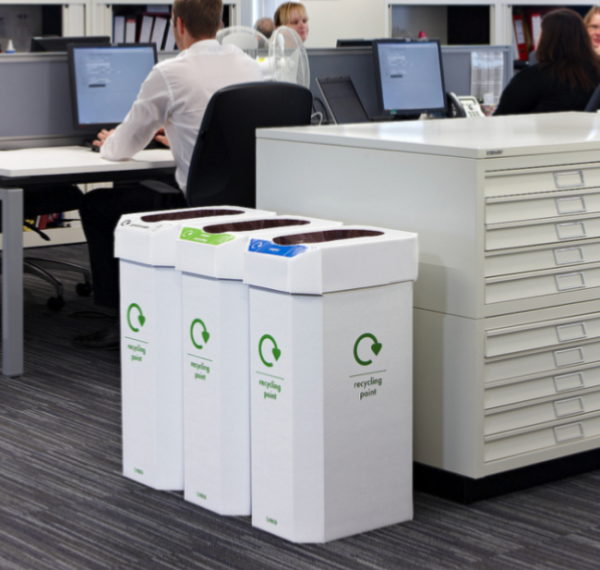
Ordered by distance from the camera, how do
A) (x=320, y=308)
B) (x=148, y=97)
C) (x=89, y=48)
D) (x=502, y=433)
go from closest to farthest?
(x=320, y=308) → (x=502, y=433) → (x=148, y=97) → (x=89, y=48)

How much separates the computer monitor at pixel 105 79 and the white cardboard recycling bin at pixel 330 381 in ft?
6.47

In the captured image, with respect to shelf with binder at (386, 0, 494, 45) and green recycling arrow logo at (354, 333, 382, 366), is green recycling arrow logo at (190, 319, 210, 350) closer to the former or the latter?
green recycling arrow logo at (354, 333, 382, 366)

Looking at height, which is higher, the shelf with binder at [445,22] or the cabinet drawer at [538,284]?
the shelf with binder at [445,22]

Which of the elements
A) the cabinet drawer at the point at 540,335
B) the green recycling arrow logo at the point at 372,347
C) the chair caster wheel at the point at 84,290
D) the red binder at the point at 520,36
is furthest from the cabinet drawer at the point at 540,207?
the red binder at the point at 520,36

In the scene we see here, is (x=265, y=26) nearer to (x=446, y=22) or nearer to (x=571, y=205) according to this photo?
(x=446, y=22)

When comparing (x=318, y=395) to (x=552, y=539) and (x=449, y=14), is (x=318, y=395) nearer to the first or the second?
(x=552, y=539)

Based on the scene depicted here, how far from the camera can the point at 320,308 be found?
1709 millimetres

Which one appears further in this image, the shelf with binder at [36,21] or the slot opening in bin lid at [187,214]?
the shelf with binder at [36,21]

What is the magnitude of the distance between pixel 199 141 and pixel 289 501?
4.08 ft

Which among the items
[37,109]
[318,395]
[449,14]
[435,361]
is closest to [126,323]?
[318,395]

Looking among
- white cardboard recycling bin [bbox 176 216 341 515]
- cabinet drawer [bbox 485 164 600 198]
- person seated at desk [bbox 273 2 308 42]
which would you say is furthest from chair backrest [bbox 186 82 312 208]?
person seated at desk [bbox 273 2 308 42]

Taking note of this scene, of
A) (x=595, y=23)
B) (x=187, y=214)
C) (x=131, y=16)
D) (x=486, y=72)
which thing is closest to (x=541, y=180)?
(x=187, y=214)

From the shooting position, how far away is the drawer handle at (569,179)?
197 cm

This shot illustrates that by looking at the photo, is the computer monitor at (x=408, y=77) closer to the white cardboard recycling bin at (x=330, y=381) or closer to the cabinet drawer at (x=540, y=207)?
the cabinet drawer at (x=540, y=207)
